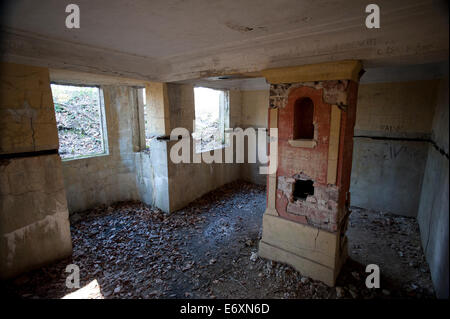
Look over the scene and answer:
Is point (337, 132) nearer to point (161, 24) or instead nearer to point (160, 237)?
point (161, 24)

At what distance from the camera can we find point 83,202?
5.38 meters

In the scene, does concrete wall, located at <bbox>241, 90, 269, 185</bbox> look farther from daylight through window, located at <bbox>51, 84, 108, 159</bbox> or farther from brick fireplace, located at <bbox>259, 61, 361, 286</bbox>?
daylight through window, located at <bbox>51, 84, 108, 159</bbox>

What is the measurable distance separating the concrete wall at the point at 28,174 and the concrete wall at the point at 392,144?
6376mm

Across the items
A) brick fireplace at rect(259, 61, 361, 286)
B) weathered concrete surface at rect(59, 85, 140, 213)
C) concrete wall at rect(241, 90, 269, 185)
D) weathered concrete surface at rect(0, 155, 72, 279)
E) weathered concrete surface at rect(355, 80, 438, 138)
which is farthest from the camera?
concrete wall at rect(241, 90, 269, 185)

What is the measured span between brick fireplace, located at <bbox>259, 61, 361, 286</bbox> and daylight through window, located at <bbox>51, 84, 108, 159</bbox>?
433 cm

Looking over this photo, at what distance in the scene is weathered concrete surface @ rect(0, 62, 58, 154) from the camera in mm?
2941

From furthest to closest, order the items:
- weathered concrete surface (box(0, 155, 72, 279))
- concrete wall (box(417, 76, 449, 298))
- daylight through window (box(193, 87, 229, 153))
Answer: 1. daylight through window (box(193, 87, 229, 153))
2. weathered concrete surface (box(0, 155, 72, 279))
3. concrete wall (box(417, 76, 449, 298))

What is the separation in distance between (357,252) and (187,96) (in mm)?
4879

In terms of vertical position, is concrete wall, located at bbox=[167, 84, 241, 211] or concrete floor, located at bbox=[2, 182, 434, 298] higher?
concrete wall, located at bbox=[167, 84, 241, 211]

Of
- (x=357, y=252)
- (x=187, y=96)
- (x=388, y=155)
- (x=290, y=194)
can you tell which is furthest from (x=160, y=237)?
(x=388, y=155)

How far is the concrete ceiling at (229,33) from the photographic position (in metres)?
2.17

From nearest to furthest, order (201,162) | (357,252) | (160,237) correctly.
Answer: (357,252)
(160,237)
(201,162)

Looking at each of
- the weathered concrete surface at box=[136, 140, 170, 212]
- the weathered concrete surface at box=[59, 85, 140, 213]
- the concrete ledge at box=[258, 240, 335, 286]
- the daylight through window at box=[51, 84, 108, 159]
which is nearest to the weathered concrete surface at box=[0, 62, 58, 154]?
the daylight through window at box=[51, 84, 108, 159]

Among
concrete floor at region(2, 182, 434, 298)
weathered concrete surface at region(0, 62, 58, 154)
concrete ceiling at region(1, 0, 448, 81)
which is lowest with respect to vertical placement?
concrete floor at region(2, 182, 434, 298)
